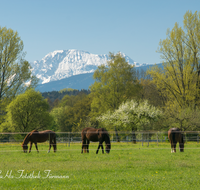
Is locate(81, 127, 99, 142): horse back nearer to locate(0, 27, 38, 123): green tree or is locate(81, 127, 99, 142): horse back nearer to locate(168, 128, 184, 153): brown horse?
locate(168, 128, 184, 153): brown horse

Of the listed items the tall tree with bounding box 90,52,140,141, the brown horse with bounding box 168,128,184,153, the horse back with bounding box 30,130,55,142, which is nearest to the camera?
the brown horse with bounding box 168,128,184,153

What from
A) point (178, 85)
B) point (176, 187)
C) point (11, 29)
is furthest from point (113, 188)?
point (11, 29)

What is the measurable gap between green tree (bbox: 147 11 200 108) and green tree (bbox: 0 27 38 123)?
18370 millimetres

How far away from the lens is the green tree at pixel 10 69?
1321 inches

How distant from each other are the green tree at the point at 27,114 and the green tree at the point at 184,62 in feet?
53.5

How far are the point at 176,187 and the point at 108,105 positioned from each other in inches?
1258

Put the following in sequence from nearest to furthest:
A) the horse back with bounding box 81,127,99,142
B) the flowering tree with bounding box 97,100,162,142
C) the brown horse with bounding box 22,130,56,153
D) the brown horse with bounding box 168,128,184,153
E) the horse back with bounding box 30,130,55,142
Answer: the horse back with bounding box 81,127,99,142 → the brown horse with bounding box 168,128,184,153 → the brown horse with bounding box 22,130,56,153 → the horse back with bounding box 30,130,55,142 → the flowering tree with bounding box 97,100,162,142

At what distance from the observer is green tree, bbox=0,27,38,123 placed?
33.6m

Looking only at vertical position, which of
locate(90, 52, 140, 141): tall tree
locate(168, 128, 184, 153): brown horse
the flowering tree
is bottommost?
locate(168, 128, 184, 153): brown horse

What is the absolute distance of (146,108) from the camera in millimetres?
32031

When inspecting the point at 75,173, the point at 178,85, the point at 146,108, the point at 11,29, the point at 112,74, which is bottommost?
the point at 75,173

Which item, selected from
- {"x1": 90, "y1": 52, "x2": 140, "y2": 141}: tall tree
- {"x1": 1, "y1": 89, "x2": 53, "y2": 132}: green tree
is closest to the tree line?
{"x1": 1, "y1": 89, "x2": 53, "y2": 132}: green tree

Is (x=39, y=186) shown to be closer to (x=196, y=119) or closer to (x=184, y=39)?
(x=196, y=119)

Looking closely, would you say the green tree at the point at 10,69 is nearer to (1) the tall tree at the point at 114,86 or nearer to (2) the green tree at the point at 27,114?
(2) the green tree at the point at 27,114
